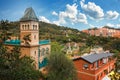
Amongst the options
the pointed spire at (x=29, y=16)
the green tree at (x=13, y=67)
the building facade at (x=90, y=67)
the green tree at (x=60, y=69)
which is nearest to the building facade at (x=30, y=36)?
the pointed spire at (x=29, y=16)

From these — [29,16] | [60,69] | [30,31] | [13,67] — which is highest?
[29,16]

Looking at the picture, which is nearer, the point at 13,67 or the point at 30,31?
the point at 13,67

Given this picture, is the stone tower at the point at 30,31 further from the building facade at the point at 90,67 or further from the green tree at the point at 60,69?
the building facade at the point at 90,67

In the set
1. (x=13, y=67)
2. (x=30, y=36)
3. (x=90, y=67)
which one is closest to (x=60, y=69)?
(x=90, y=67)

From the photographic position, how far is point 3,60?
8.46 metres

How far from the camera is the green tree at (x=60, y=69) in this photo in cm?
2208

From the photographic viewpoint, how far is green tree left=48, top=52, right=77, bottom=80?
22.1m

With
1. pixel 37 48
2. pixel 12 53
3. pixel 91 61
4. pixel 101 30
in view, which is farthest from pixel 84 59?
pixel 101 30

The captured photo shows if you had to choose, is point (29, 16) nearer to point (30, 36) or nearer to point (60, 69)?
point (30, 36)

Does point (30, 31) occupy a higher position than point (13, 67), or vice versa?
point (30, 31)

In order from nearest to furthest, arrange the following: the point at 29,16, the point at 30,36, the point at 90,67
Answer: the point at 90,67 < the point at 30,36 < the point at 29,16

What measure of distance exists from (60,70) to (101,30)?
108084mm

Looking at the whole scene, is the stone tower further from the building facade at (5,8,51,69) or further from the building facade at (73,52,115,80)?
the building facade at (73,52,115,80)

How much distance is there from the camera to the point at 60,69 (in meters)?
22.5
